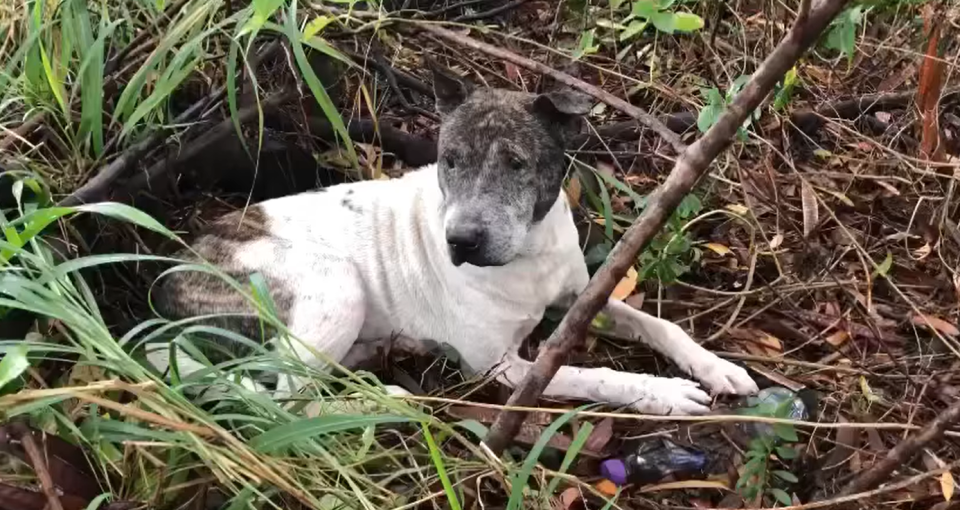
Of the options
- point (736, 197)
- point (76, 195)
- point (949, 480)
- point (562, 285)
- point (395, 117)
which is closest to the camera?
point (949, 480)

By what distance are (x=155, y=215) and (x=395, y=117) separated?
43.6 inches

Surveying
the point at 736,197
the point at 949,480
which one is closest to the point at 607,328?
the point at 736,197

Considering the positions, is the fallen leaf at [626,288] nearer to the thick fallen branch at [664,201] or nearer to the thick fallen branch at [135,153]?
the thick fallen branch at [664,201]

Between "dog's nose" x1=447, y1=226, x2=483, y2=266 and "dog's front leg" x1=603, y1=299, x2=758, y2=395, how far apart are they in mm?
674

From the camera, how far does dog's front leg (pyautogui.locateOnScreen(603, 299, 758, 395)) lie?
2580mm

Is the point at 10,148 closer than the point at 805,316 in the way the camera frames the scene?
Yes

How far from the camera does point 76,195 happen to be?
2.49 m

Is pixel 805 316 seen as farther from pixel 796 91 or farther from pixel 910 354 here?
pixel 796 91

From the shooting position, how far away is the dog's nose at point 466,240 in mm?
2312

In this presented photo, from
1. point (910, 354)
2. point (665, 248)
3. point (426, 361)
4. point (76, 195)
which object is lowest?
point (426, 361)

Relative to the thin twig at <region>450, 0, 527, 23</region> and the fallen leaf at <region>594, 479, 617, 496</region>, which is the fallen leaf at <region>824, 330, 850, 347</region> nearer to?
the fallen leaf at <region>594, 479, 617, 496</region>

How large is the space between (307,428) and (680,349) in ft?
4.55

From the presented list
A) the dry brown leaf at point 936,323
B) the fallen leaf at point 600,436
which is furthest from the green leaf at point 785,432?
the dry brown leaf at point 936,323

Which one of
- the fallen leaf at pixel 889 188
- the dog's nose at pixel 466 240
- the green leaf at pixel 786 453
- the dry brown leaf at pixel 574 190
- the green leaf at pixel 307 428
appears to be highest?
the dog's nose at pixel 466 240
